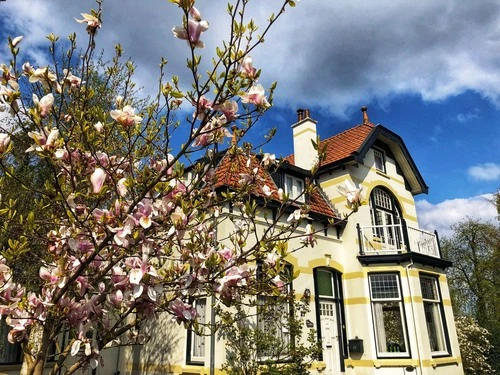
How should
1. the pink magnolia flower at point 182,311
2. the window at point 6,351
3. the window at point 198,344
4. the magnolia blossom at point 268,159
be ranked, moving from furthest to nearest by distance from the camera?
1. the window at point 198,344
2. the window at point 6,351
3. the magnolia blossom at point 268,159
4. the pink magnolia flower at point 182,311

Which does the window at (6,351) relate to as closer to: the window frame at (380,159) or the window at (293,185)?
the window at (293,185)

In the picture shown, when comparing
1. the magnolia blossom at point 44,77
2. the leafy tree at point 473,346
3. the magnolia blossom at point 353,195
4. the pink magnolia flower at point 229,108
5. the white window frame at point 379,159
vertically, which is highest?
the white window frame at point 379,159

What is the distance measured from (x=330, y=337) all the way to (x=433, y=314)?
391cm

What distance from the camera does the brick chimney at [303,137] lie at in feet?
48.0

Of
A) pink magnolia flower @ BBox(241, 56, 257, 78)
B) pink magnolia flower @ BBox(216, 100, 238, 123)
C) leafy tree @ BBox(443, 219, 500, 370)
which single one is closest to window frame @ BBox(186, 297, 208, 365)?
pink magnolia flower @ BBox(216, 100, 238, 123)

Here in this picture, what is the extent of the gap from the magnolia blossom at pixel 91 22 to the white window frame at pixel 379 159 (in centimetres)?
1360

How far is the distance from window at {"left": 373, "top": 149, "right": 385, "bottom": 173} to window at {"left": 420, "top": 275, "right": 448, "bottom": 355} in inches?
177

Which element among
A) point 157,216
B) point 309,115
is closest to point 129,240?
point 157,216

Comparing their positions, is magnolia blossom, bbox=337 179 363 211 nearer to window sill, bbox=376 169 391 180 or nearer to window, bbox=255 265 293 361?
window, bbox=255 265 293 361

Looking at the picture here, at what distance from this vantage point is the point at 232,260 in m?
2.69

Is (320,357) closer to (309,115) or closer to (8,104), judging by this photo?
(309,115)

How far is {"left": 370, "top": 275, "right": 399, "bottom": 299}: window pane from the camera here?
12273 mm

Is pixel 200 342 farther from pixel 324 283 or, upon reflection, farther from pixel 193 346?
pixel 324 283

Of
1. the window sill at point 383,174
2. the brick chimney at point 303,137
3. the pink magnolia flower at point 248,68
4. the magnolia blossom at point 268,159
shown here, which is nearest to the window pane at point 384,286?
the window sill at point 383,174
